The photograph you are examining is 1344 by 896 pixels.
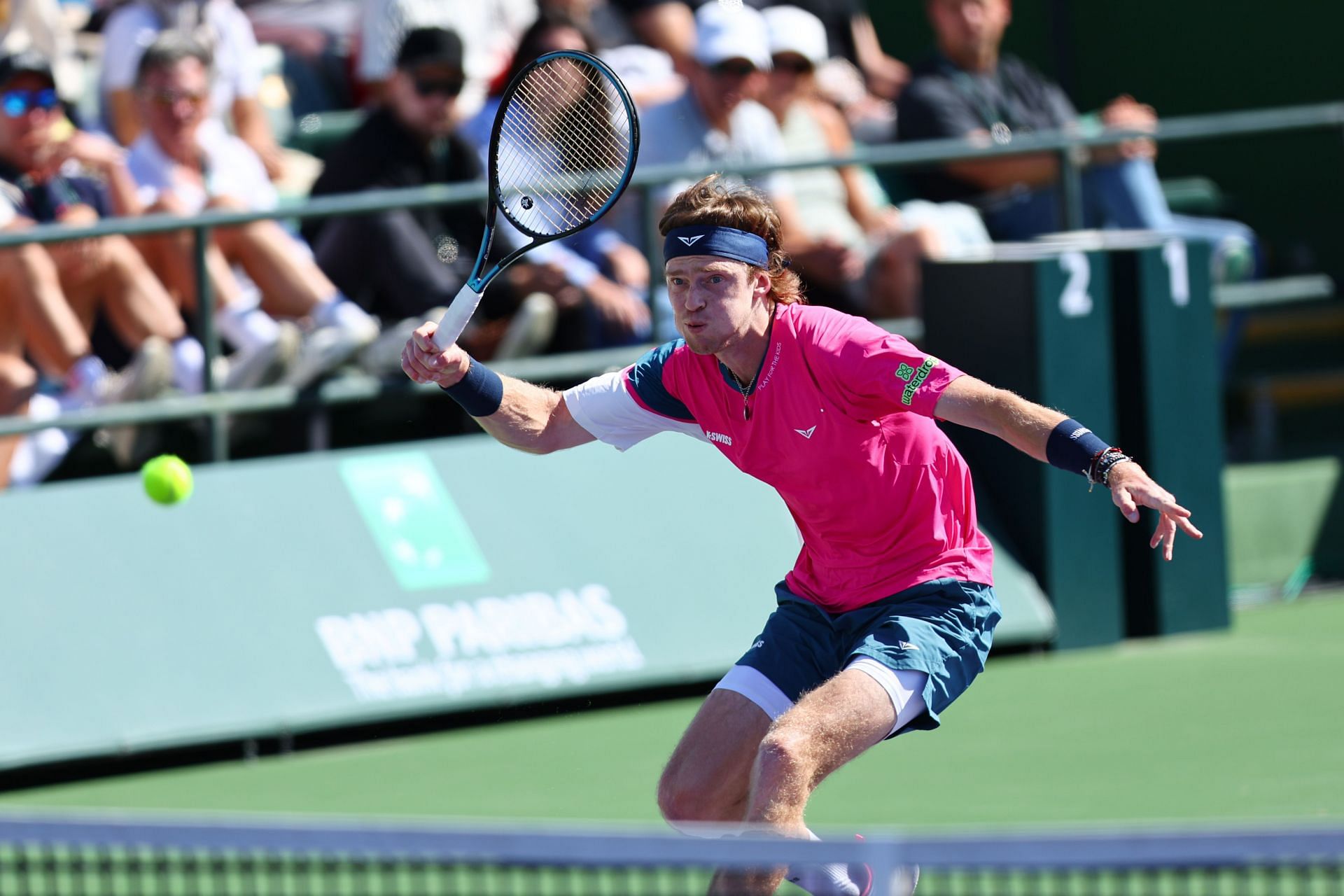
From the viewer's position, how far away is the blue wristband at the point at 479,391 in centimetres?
490

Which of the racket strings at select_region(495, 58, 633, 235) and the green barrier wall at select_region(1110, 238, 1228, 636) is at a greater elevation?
the racket strings at select_region(495, 58, 633, 235)

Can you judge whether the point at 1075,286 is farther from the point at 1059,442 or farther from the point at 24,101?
the point at 1059,442

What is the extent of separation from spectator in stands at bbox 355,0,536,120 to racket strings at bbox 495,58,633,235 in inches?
89.8

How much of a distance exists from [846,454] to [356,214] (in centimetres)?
358

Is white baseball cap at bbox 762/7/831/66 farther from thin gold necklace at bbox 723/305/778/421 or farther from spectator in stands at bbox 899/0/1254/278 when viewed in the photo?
thin gold necklace at bbox 723/305/778/421

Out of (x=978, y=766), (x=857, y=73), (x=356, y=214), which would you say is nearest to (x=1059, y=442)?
(x=978, y=766)

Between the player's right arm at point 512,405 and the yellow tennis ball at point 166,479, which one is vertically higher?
the player's right arm at point 512,405

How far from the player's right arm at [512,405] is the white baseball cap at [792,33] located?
4050 millimetres

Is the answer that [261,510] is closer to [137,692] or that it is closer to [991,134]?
[137,692]

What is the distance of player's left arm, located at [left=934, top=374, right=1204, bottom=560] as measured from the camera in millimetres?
4160

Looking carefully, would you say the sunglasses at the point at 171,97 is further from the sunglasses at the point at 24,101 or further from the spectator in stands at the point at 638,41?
the spectator in stands at the point at 638,41

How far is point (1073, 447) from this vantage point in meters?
4.32

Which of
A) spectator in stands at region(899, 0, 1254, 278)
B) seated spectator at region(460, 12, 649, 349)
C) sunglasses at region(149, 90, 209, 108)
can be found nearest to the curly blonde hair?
seated spectator at region(460, 12, 649, 349)

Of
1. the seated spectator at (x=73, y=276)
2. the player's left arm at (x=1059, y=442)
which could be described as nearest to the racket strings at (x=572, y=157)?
the player's left arm at (x=1059, y=442)
